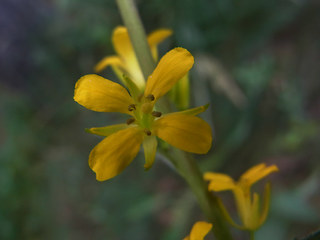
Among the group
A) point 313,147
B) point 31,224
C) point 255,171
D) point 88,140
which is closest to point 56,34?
point 88,140

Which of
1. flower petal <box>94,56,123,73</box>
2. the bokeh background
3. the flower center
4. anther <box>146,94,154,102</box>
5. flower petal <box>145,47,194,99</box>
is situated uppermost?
flower petal <box>94,56,123,73</box>

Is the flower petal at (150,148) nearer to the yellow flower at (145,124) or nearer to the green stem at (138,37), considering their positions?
the yellow flower at (145,124)

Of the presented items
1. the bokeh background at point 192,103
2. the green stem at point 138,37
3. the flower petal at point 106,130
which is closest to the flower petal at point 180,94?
the green stem at point 138,37

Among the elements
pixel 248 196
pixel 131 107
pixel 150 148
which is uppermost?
pixel 131 107

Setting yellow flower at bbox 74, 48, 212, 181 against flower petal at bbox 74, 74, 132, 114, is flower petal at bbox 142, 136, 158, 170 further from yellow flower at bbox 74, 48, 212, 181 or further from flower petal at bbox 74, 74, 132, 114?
flower petal at bbox 74, 74, 132, 114

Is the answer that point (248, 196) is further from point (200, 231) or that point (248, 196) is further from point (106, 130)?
point (106, 130)

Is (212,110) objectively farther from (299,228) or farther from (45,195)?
(45,195)

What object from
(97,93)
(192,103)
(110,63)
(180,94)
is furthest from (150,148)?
(192,103)

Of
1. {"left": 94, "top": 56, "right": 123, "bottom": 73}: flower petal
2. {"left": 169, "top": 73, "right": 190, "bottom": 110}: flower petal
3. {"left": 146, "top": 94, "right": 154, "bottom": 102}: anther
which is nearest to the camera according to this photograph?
{"left": 146, "top": 94, "right": 154, "bottom": 102}: anther

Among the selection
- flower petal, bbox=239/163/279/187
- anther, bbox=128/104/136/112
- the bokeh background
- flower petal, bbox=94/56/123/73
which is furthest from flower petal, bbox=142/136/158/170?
the bokeh background
